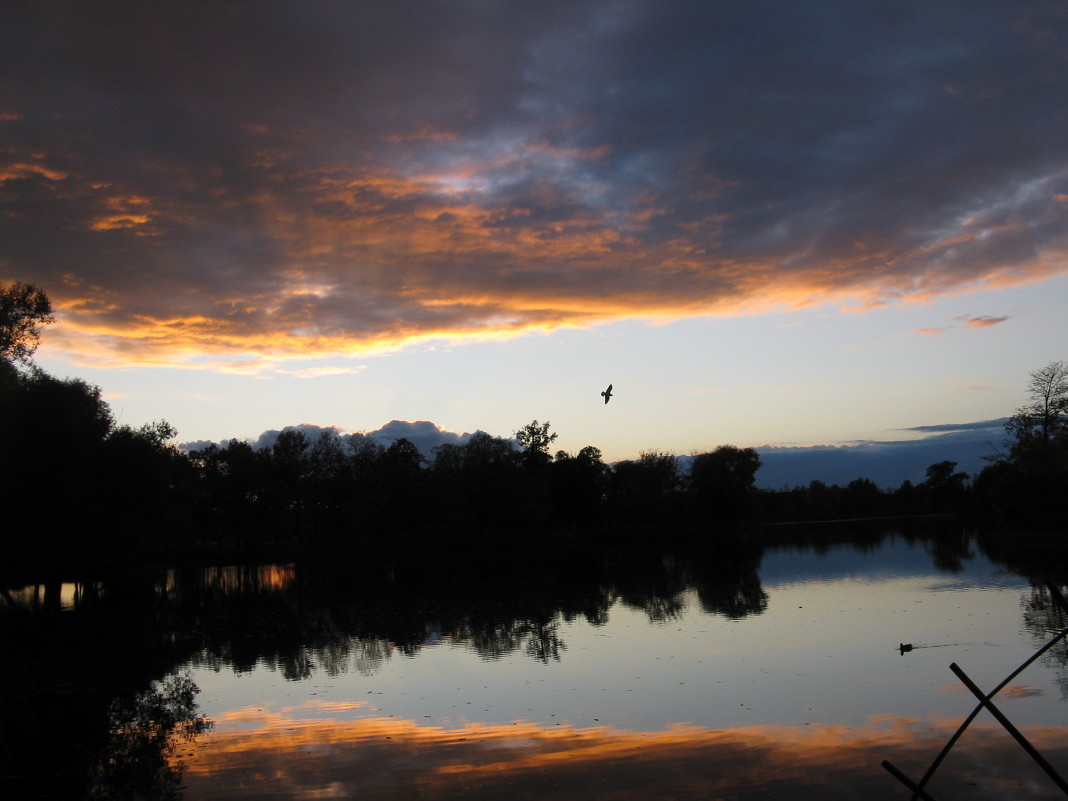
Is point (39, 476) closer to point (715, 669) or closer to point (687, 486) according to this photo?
point (715, 669)

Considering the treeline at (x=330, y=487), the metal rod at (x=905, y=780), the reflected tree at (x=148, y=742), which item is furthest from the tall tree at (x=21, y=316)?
the metal rod at (x=905, y=780)

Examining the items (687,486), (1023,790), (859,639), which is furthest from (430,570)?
(687,486)

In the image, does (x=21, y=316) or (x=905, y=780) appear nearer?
(x=905, y=780)

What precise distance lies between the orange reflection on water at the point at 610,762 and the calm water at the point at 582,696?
49 mm

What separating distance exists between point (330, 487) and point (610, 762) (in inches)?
3806

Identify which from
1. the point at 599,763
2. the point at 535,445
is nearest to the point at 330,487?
the point at 535,445

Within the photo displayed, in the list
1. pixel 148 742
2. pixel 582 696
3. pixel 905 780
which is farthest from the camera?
pixel 582 696

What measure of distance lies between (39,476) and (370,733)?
23.4 meters

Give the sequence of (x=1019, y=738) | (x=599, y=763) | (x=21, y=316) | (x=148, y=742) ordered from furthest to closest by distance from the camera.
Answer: (x=21, y=316)
(x=148, y=742)
(x=599, y=763)
(x=1019, y=738)

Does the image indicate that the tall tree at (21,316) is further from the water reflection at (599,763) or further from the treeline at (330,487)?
the water reflection at (599,763)

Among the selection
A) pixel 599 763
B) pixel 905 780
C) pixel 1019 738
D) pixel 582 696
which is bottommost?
pixel 582 696

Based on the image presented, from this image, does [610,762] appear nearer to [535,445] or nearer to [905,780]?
[905,780]

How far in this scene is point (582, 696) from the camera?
52.7ft

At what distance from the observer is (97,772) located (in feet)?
40.3
